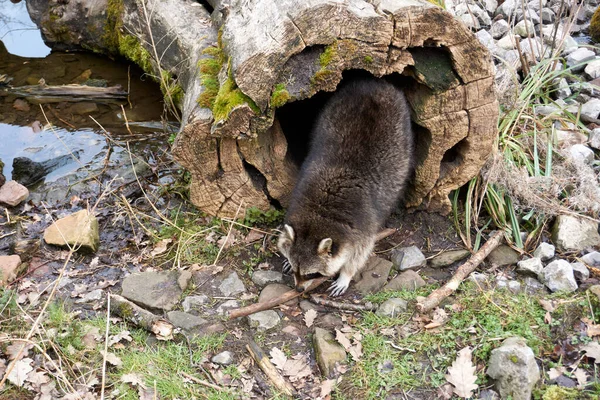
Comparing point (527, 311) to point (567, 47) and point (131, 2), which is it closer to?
point (567, 47)

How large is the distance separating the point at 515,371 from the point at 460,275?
1.06m

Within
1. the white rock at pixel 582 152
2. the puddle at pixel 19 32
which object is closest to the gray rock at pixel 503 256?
the white rock at pixel 582 152

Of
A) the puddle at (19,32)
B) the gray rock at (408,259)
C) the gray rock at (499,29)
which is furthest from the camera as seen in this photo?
the puddle at (19,32)

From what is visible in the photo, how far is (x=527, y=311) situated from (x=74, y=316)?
3.31 m

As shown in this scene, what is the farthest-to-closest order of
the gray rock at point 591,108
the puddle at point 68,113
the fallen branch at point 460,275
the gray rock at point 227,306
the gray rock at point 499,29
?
the gray rock at point 499,29 < the puddle at point 68,113 < the gray rock at point 591,108 < the gray rock at point 227,306 < the fallen branch at point 460,275

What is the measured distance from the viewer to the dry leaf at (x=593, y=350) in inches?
140

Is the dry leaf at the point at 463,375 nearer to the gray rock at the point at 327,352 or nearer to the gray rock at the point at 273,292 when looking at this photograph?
the gray rock at the point at 327,352

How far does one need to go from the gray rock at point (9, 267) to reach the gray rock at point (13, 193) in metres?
1.09

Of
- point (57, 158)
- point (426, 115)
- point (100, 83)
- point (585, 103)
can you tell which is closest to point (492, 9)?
point (585, 103)

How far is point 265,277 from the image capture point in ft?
15.0

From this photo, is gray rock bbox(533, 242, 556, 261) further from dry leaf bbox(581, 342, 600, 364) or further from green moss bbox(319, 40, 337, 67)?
green moss bbox(319, 40, 337, 67)

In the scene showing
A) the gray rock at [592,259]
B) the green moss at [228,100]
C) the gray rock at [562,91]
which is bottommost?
the gray rock at [592,259]

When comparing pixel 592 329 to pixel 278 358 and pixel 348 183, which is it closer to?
pixel 348 183

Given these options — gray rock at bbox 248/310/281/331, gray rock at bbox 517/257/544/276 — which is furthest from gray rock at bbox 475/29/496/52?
gray rock at bbox 248/310/281/331
